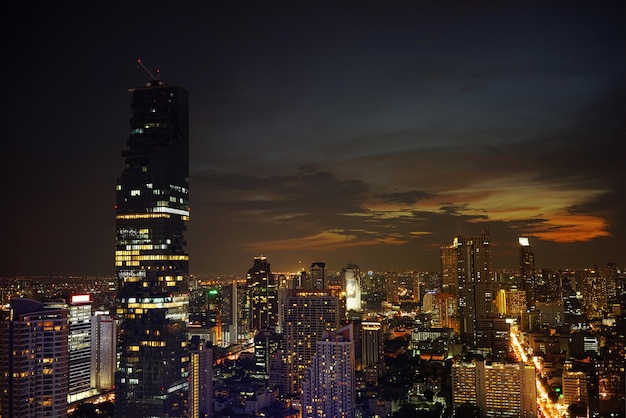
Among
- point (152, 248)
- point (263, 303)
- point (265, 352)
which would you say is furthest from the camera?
point (263, 303)

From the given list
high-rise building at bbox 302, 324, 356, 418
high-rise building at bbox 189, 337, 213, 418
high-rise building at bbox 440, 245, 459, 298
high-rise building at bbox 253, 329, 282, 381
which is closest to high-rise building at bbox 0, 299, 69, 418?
high-rise building at bbox 189, 337, 213, 418

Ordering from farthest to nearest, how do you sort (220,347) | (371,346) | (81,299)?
1. (220,347)
2. (371,346)
3. (81,299)

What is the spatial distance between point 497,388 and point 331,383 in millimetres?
2560

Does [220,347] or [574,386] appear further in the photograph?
[220,347]

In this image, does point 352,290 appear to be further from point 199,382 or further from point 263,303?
point 199,382

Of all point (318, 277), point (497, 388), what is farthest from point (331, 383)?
point (318, 277)

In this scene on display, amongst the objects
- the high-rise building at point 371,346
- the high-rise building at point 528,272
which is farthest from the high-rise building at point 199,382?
the high-rise building at point 528,272

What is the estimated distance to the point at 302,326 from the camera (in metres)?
12.2

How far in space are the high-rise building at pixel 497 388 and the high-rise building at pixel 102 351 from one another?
5269 mm

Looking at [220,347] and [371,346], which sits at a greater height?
[371,346]

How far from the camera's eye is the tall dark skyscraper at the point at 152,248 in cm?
731

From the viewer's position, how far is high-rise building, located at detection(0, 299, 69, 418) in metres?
5.94

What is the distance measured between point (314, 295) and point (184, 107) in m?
6.35

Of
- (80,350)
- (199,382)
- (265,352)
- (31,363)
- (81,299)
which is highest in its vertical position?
(81,299)
